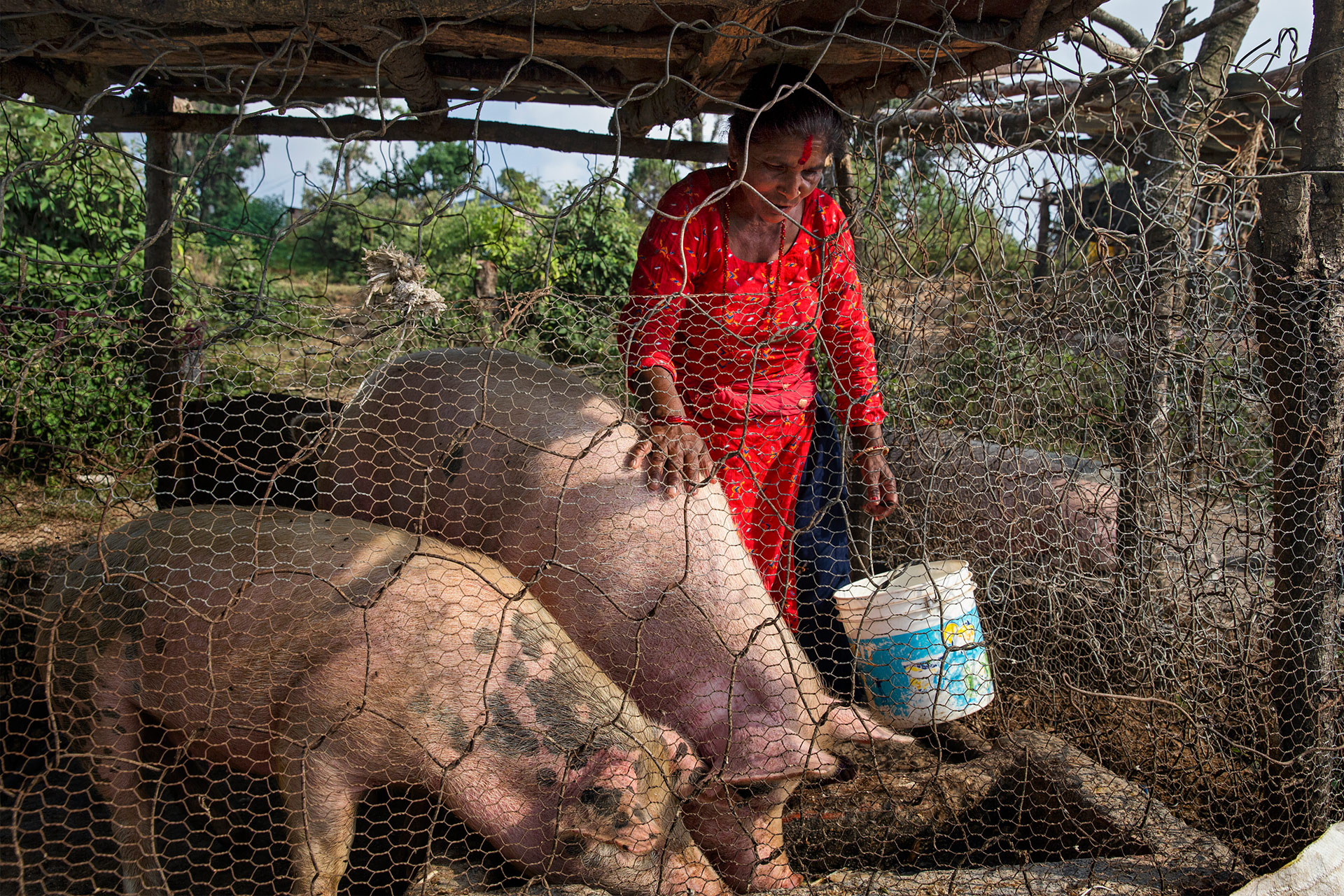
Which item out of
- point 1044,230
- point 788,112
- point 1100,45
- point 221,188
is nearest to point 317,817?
point 788,112

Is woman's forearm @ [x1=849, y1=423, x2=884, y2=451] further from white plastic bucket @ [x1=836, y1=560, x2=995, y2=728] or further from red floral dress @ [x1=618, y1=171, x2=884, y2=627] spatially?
white plastic bucket @ [x1=836, y1=560, x2=995, y2=728]

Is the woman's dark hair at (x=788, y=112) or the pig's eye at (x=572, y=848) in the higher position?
the woman's dark hair at (x=788, y=112)

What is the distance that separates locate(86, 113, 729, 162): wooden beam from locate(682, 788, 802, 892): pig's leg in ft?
8.09

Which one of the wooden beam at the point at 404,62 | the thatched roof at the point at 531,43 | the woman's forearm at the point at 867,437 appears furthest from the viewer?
the woman's forearm at the point at 867,437

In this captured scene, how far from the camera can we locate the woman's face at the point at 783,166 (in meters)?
2.32

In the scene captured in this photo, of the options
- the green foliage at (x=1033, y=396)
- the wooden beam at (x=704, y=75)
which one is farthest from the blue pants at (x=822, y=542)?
the wooden beam at (x=704, y=75)

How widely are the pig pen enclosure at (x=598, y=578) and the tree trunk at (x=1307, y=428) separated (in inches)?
0.4

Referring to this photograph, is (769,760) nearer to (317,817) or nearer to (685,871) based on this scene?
(685,871)

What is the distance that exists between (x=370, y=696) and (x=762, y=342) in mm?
1347

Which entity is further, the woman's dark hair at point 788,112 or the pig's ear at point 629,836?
the woman's dark hair at point 788,112

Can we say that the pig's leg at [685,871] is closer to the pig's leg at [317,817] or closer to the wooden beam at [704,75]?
the pig's leg at [317,817]

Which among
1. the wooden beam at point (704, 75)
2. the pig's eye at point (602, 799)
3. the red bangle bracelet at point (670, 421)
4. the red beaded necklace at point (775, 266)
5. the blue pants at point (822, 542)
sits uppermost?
the wooden beam at point (704, 75)

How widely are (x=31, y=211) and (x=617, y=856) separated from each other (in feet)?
22.8

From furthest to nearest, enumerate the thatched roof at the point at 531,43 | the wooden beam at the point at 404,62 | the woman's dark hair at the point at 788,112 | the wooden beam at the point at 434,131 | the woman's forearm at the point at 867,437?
1. the wooden beam at the point at 434,131
2. the woman's forearm at the point at 867,437
3. the woman's dark hair at the point at 788,112
4. the wooden beam at the point at 404,62
5. the thatched roof at the point at 531,43
